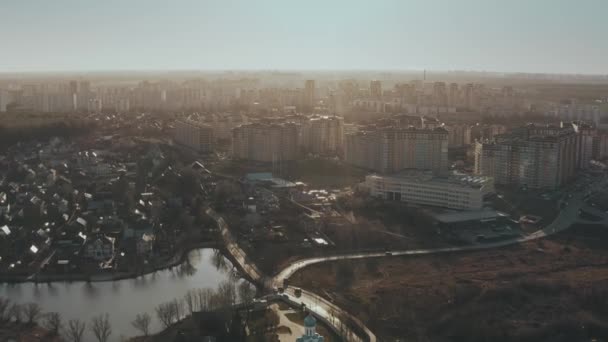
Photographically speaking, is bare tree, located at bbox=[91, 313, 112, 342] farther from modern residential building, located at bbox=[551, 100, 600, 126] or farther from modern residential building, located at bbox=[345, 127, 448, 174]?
modern residential building, located at bbox=[551, 100, 600, 126]

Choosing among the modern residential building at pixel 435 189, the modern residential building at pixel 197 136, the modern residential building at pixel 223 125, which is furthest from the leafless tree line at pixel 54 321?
the modern residential building at pixel 223 125

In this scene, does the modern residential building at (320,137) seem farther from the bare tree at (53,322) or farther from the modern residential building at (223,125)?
the bare tree at (53,322)

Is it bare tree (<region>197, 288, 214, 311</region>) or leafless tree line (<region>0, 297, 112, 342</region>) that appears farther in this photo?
bare tree (<region>197, 288, 214, 311</region>)

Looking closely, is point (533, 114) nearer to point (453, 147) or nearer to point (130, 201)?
point (453, 147)

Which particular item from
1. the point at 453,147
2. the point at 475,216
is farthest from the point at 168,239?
the point at 453,147

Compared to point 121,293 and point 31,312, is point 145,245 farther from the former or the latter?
point 31,312

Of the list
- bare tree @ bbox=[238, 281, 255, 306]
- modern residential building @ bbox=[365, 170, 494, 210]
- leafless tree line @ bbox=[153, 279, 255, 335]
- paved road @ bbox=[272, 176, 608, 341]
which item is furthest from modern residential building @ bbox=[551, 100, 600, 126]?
leafless tree line @ bbox=[153, 279, 255, 335]
